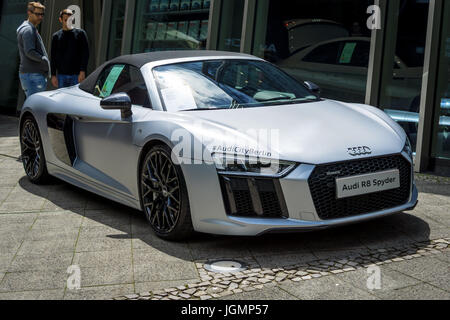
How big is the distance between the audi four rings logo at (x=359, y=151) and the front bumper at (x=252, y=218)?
33 centimetres

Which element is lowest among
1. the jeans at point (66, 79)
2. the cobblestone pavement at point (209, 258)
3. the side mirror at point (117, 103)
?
the cobblestone pavement at point (209, 258)

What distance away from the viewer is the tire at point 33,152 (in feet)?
23.2

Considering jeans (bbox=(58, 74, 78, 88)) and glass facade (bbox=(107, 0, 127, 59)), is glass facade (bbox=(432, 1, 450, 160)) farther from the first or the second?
glass facade (bbox=(107, 0, 127, 59))

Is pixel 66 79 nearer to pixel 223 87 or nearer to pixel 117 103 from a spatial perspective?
pixel 117 103

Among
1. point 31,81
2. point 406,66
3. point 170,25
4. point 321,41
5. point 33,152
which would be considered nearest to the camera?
point 33,152

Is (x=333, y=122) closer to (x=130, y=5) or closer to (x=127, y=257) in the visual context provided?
(x=127, y=257)

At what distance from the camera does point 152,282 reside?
13.8 ft

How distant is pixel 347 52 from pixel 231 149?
5.26 m

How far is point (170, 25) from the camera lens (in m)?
12.8

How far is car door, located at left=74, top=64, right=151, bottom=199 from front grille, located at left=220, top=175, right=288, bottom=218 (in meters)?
1.05

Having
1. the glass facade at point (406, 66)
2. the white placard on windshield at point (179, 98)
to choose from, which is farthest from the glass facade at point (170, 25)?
the white placard on windshield at point (179, 98)

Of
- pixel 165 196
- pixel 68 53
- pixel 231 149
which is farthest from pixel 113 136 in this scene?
pixel 68 53

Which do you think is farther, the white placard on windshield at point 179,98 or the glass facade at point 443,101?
the glass facade at point 443,101

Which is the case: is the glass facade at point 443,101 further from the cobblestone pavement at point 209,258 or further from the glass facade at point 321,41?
the cobblestone pavement at point 209,258
